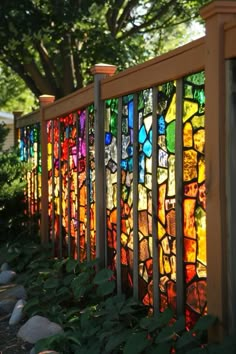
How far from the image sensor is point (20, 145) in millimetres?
9602

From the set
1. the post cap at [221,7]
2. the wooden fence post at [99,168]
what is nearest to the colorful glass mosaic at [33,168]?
the wooden fence post at [99,168]

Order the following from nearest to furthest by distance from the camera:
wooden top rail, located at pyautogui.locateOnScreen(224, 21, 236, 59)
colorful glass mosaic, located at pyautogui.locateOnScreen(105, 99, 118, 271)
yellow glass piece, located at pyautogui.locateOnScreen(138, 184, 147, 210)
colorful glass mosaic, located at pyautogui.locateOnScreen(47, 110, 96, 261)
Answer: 1. wooden top rail, located at pyautogui.locateOnScreen(224, 21, 236, 59)
2. yellow glass piece, located at pyautogui.locateOnScreen(138, 184, 147, 210)
3. colorful glass mosaic, located at pyautogui.locateOnScreen(105, 99, 118, 271)
4. colorful glass mosaic, located at pyautogui.locateOnScreen(47, 110, 96, 261)

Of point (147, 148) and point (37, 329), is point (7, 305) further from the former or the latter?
point (147, 148)

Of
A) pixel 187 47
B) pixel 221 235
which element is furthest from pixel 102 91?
pixel 221 235

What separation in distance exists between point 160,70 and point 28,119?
211 inches

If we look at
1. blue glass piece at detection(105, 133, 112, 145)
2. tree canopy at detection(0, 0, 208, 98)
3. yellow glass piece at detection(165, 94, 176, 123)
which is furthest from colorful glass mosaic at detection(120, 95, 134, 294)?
tree canopy at detection(0, 0, 208, 98)

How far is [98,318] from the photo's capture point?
4.12 meters

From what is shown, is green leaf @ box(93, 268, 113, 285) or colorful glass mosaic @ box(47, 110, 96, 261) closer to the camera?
green leaf @ box(93, 268, 113, 285)

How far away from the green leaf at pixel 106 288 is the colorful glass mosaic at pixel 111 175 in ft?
1.34

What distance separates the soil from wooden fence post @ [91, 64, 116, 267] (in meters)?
0.91

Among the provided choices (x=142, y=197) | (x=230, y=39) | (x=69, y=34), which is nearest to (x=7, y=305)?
(x=142, y=197)

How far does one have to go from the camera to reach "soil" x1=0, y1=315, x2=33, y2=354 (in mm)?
4215

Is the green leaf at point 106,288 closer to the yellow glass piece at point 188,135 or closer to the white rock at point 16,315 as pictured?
the white rock at point 16,315

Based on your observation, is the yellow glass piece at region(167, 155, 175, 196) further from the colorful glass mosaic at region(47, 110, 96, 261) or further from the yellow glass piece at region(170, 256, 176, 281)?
the colorful glass mosaic at region(47, 110, 96, 261)
